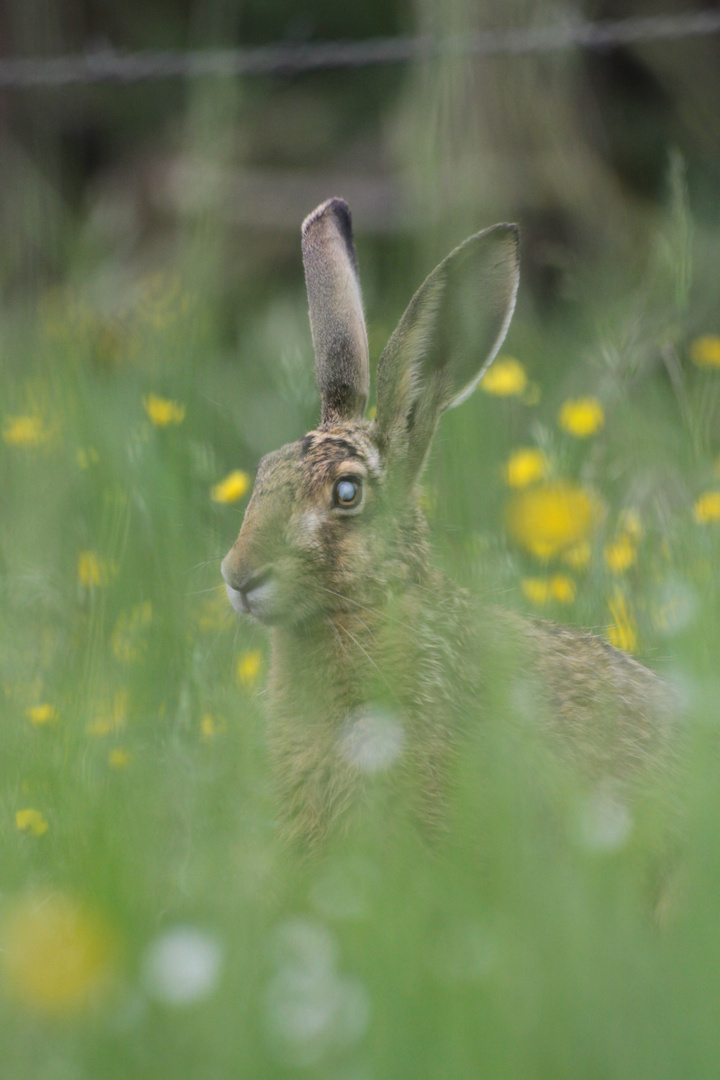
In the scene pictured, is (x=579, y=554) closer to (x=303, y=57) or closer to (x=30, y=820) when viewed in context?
(x=30, y=820)

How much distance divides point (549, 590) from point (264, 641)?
85 centimetres

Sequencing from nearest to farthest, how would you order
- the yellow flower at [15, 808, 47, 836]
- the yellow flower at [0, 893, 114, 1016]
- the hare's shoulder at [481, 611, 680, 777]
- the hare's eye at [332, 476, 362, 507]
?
the yellow flower at [0, 893, 114, 1016], the yellow flower at [15, 808, 47, 836], the hare's shoulder at [481, 611, 680, 777], the hare's eye at [332, 476, 362, 507]

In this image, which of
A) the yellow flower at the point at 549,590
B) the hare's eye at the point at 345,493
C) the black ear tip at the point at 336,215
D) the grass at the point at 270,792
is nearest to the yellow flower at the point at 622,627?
the grass at the point at 270,792

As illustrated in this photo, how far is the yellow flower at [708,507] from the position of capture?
350 centimetres

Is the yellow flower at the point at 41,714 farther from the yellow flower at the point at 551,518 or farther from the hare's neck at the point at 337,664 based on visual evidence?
the yellow flower at the point at 551,518

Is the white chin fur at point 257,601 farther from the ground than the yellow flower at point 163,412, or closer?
closer

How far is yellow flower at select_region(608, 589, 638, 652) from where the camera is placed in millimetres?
3316

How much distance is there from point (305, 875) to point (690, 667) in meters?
0.81

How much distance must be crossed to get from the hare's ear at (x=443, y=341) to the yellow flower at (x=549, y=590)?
66 centimetres

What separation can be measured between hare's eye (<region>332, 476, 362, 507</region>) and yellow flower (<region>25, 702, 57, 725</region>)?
31.6 inches

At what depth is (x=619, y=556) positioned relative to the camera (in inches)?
144

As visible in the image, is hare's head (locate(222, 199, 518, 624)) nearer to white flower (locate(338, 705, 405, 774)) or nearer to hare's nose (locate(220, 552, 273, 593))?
hare's nose (locate(220, 552, 273, 593))

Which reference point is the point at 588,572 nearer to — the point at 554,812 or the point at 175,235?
the point at 554,812

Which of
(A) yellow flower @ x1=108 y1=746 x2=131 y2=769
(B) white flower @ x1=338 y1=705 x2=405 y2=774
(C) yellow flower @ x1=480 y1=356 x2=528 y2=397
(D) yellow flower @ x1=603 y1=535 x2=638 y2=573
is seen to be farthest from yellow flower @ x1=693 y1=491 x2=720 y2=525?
(A) yellow flower @ x1=108 y1=746 x2=131 y2=769
